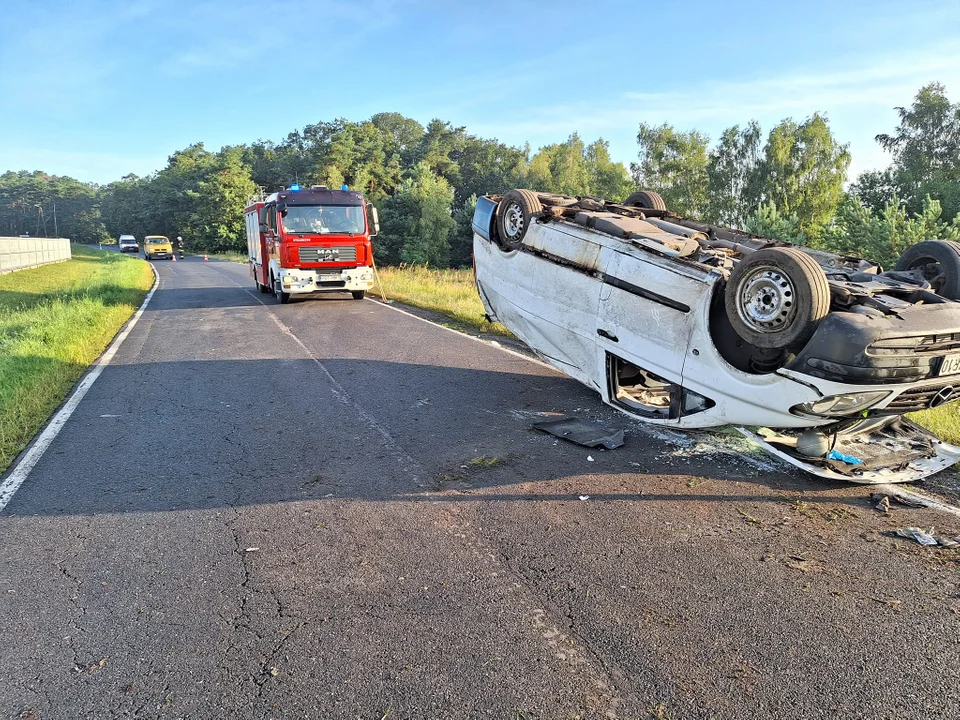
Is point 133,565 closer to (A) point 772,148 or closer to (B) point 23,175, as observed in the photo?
(A) point 772,148

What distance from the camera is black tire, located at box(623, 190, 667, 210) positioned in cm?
765

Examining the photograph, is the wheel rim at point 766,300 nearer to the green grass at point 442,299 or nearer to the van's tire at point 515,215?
the van's tire at point 515,215

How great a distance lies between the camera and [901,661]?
279 cm

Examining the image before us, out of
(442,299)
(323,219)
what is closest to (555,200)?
(323,219)

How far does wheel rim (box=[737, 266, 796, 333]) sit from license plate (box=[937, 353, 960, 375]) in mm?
981

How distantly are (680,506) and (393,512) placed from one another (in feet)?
6.22

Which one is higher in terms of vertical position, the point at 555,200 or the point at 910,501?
the point at 555,200

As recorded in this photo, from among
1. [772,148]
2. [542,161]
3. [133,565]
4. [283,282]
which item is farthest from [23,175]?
[133,565]

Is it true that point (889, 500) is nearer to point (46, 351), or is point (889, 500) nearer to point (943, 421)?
point (943, 421)

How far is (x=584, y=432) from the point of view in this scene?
19.2 feet

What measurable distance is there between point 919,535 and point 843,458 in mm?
885

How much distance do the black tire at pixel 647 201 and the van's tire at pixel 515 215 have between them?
65.9 inches

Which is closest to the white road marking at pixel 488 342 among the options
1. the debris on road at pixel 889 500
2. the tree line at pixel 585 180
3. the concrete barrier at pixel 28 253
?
the debris on road at pixel 889 500

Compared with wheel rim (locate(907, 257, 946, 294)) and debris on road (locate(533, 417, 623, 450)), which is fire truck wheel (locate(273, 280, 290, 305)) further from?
wheel rim (locate(907, 257, 946, 294))
